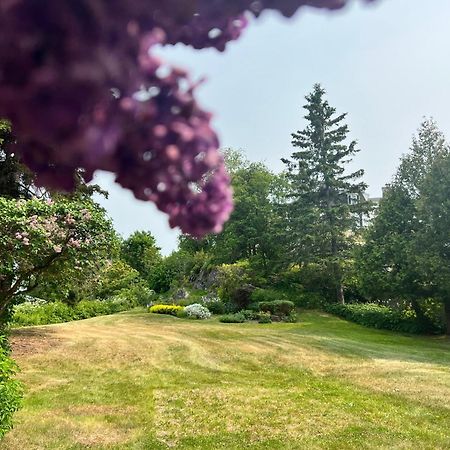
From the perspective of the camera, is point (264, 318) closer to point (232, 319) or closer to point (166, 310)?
point (232, 319)

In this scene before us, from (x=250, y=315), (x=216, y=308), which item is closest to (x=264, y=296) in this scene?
(x=216, y=308)

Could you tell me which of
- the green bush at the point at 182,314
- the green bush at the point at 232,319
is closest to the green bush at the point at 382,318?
the green bush at the point at 232,319

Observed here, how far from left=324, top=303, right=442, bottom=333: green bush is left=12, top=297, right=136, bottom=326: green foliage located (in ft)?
51.2

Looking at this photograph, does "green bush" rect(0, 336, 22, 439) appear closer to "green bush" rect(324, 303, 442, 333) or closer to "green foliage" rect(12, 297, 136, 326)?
"green foliage" rect(12, 297, 136, 326)

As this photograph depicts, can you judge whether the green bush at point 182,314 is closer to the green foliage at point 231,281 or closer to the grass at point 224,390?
the green foliage at point 231,281

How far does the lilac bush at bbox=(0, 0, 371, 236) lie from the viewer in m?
0.96

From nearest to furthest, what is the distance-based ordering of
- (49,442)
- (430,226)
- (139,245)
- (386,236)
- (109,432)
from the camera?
(49,442) < (109,432) < (430,226) < (386,236) < (139,245)

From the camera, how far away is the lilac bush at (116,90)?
965 millimetres

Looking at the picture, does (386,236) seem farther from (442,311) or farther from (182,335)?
(182,335)

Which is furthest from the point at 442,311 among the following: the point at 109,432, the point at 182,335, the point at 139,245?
the point at 139,245

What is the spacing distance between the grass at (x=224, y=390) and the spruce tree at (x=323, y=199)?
13745 millimetres

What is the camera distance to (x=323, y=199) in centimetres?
3675

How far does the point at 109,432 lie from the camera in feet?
32.3

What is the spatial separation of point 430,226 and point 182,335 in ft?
43.8
